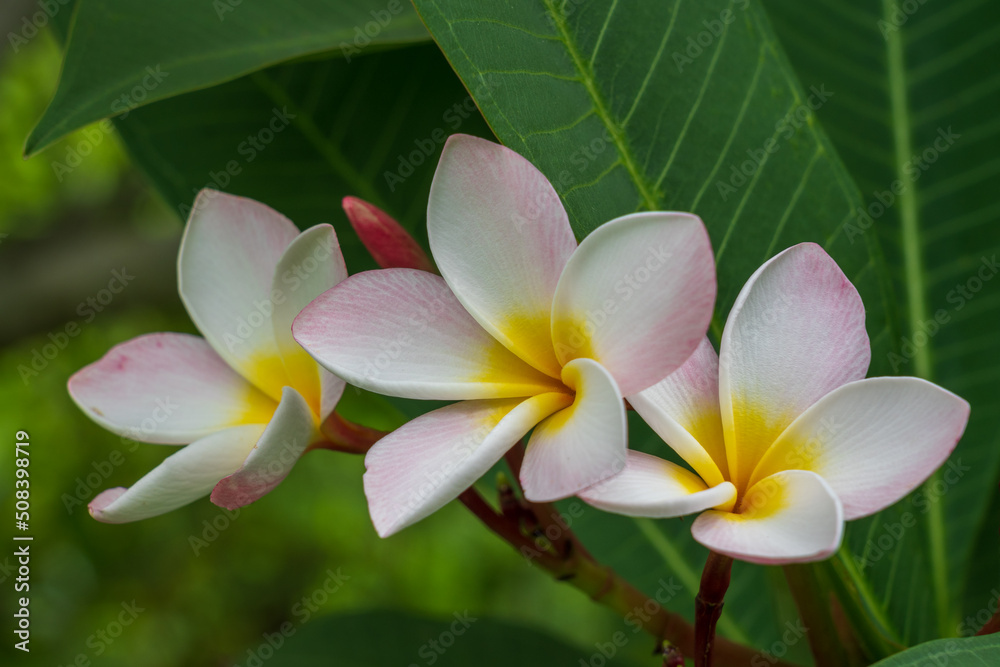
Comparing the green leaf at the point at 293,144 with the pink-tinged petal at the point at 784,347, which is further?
the green leaf at the point at 293,144

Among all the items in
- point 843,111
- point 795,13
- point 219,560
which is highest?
point 795,13

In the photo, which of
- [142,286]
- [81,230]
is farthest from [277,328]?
[81,230]

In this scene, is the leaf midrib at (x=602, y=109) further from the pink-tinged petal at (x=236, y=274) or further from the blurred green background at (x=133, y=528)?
the blurred green background at (x=133, y=528)

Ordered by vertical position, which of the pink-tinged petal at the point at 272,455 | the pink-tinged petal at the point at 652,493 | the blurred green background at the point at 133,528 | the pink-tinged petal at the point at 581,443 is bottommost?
the blurred green background at the point at 133,528

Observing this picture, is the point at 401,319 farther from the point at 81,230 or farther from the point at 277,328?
the point at 81,230

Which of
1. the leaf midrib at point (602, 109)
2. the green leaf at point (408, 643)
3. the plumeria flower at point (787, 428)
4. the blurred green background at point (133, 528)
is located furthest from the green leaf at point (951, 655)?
the blurred green background at point (133, 528)

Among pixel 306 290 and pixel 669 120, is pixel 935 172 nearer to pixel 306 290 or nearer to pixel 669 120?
pixel 669 120

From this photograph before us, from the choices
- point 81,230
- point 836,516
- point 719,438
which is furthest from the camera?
point 81,230
